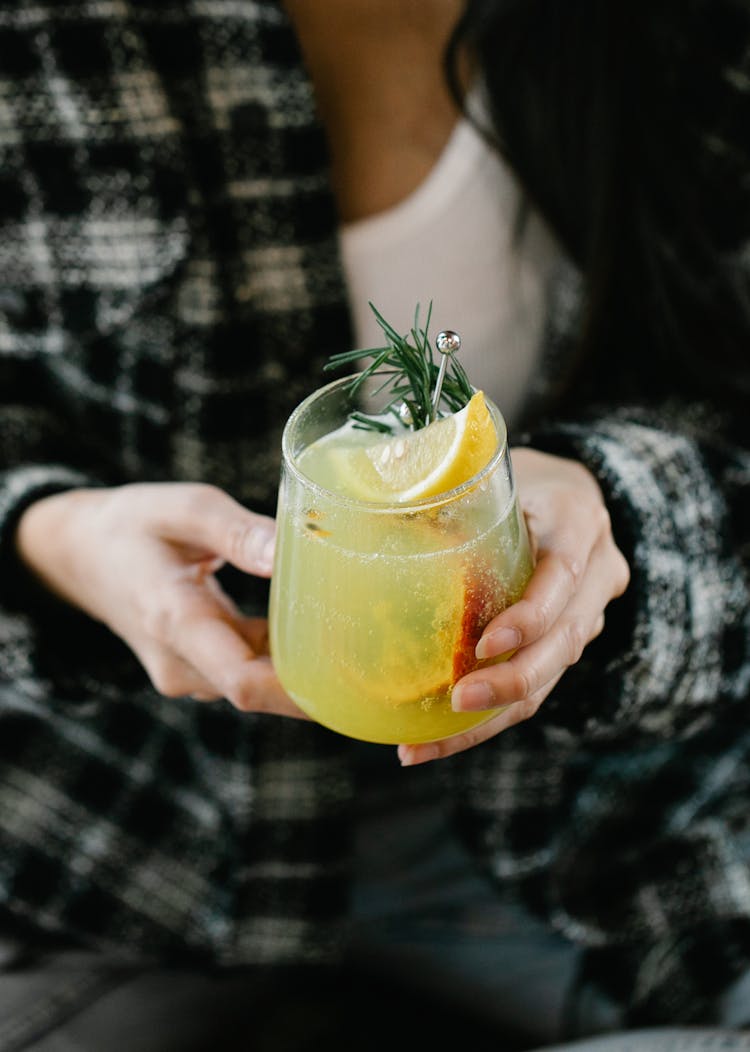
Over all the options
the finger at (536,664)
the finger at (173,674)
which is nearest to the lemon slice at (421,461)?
the finger at (536,664)

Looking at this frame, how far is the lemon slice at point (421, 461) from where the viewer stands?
1.81 ft

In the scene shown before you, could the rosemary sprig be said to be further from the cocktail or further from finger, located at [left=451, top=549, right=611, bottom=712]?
finger, located at [left=451, top=549, right=611, bottom=712]

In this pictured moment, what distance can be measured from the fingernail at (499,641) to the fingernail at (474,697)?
20 mm

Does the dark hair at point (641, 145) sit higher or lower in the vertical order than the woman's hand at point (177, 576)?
higher

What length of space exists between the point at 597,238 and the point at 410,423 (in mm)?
538

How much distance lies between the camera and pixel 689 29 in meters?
1.06

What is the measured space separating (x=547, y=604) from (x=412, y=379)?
0.15 m

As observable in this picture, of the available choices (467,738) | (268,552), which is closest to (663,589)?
(467,738)

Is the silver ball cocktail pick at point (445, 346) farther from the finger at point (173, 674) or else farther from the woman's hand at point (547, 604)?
the finger at point (173, 674)

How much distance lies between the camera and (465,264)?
1.13 meters

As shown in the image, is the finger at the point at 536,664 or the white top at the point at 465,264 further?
the white top at the point at 465,264

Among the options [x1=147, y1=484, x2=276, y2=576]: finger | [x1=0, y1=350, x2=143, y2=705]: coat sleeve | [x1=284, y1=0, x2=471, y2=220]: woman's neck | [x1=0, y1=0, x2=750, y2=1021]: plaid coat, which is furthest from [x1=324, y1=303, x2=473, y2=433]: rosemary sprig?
[x1=284, y1=0, x2=471, y2=220]: woman's neck

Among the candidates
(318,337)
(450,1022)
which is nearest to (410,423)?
(318,337)

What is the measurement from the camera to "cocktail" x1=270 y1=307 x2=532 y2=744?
22.0 inches
